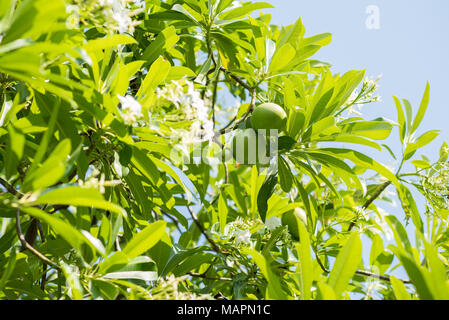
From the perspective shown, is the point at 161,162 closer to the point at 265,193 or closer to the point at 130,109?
the point at 130,109

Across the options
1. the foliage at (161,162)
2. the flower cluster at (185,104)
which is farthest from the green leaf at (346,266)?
the flower cluster at (185,104)

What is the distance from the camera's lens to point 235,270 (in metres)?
1.45

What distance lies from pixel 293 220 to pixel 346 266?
0.72 meters

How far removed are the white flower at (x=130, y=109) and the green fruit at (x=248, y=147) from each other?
0.55 meters

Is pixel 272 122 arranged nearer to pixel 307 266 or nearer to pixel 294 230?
pixel 294 230

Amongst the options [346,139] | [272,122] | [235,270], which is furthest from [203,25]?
[235,270]

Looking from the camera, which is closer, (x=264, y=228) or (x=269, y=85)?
(x=264, y=228)

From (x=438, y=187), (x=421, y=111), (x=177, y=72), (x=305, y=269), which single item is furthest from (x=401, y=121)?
(x=305, y=269)

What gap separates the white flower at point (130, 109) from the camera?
86 cm

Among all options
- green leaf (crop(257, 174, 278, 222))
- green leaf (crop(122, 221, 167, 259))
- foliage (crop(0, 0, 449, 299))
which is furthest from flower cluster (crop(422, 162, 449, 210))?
green leaf (crop(122, 221, 167, 259))

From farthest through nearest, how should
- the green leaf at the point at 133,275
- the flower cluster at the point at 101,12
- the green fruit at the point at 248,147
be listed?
the green fruit at the point at 248,147 < the green leaf at the point at 133,275 < the flower cluster at the point at 101,12

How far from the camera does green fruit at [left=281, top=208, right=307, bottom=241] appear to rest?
61.1 inches

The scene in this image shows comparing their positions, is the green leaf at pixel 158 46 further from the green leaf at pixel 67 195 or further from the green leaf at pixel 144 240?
the green leaf at pixel 67 195

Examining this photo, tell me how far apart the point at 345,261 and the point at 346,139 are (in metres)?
0.63
